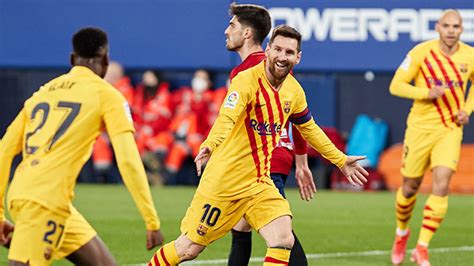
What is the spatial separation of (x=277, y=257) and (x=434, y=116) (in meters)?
4.24

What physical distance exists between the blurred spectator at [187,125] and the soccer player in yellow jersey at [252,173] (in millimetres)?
13548

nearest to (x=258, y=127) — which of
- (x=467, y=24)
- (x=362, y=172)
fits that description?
(x=362, y=172)

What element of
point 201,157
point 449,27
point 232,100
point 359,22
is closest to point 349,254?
point 449,27

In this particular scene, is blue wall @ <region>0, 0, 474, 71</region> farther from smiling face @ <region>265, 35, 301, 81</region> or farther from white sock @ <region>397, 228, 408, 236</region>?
smiling face @ <region>265, 35, 301, 81</region>

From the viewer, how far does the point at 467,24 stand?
69.6 ft

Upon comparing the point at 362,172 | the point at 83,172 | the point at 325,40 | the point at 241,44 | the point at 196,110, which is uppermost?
the point at 241,44

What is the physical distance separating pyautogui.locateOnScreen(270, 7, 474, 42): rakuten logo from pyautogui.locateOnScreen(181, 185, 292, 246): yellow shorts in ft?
43.8

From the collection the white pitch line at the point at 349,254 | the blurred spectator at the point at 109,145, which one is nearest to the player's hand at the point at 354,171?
the white pitch line at the point at 349,254

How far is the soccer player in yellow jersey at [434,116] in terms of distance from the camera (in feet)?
38.0

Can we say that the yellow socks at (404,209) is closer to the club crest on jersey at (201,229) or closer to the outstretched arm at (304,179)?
the outstretched arm at (304,179)

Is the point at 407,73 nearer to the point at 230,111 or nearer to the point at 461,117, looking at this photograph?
the point at 461,117

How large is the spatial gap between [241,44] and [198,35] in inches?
505

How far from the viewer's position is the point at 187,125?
72.3 feet

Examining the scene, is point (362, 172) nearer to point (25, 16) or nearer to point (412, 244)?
point (412, 244)
